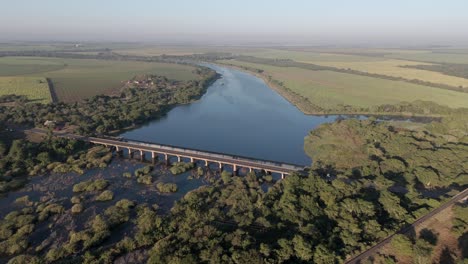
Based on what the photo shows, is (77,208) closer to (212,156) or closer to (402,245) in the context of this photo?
(212,156)

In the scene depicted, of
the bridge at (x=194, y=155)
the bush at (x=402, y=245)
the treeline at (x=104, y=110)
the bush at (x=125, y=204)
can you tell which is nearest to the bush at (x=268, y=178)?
the bridge at (x=194, y=155)

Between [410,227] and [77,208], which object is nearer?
[410,227]

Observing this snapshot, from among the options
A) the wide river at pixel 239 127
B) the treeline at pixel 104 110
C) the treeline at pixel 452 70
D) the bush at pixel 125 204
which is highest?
the treeline at pixel 452 70

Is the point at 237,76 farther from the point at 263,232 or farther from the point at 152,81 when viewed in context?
the point at 263,232

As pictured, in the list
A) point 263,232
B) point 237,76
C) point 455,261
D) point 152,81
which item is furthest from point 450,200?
point 237,76

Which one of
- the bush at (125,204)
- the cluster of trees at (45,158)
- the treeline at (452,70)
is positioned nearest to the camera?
the bush at (125,204)

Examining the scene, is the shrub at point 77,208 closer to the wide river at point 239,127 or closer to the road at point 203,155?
the road at point 203,155

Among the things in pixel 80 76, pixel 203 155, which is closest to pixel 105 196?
pixel 203 155
